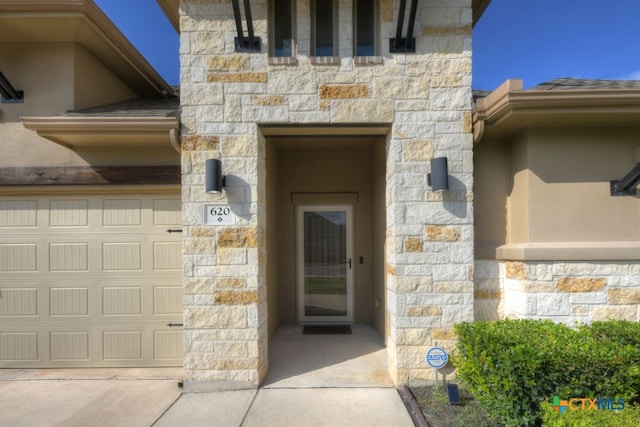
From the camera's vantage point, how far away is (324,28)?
409cm

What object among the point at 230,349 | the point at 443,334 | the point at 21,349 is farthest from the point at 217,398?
the point at 21,349

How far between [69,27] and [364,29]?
11.5 feet

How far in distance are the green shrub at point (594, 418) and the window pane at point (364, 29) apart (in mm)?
3629

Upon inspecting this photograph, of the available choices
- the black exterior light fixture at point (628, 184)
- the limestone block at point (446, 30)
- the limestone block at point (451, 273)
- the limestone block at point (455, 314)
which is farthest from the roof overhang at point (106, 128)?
the black exterior light fixture at point (628, 184)

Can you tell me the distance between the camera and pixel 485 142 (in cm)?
425

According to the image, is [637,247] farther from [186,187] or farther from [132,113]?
[132,113]

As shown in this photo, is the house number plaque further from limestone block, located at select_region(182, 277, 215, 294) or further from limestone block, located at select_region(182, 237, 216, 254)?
limestone block, located at select_region(182, 277, 215, 294)

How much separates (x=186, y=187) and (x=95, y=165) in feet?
4.80

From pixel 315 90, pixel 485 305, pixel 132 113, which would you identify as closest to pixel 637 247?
pixel 485 305

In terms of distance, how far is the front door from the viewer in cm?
623

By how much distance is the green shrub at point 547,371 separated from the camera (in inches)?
112

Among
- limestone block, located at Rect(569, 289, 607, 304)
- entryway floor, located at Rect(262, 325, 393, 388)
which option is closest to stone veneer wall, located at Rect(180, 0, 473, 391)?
entryway floor, located at Rect(262, 325, 393, 388)

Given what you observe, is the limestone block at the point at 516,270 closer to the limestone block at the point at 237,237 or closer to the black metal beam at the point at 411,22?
the black metal beam at the point at 411,22

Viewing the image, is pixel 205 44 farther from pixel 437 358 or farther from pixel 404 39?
pixel 437 358
